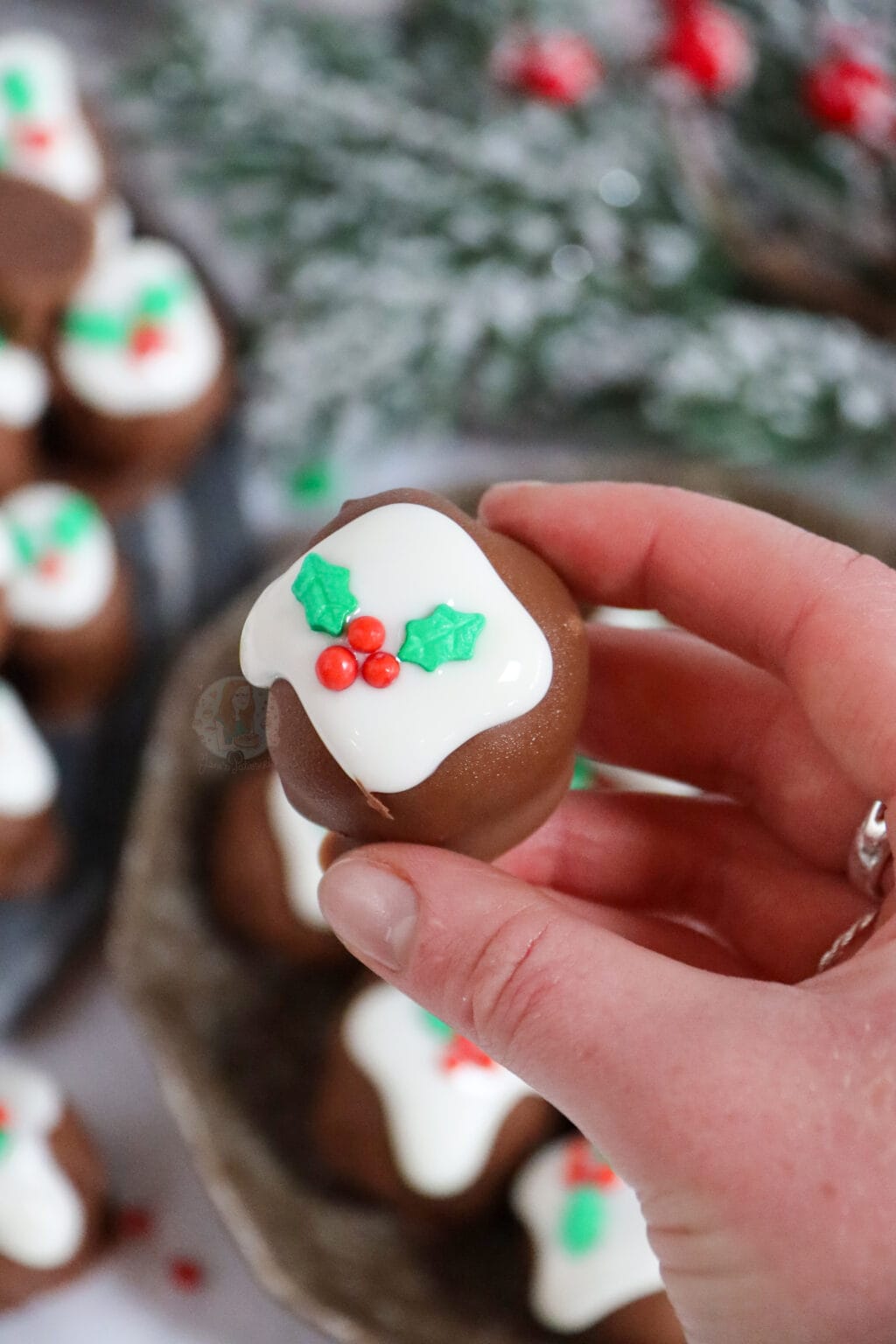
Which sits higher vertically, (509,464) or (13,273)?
(13,273)

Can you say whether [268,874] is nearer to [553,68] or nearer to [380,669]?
[380,669]

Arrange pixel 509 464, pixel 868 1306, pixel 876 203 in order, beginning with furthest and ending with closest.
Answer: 1. pixel 509 464
2. pixel 876 203
3. pixel 868 1306

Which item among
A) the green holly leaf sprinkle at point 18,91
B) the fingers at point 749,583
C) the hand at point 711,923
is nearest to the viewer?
the hand at point 711,923

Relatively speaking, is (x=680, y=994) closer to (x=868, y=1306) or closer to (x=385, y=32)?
(x=868, y=1306)

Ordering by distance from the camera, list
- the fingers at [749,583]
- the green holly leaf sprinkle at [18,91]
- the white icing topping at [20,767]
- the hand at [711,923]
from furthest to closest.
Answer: the green holly leaf sprinkle at [18,91]
the white icing topping at [20,767]
the fingers at [749,583]
the hand at [711,923]

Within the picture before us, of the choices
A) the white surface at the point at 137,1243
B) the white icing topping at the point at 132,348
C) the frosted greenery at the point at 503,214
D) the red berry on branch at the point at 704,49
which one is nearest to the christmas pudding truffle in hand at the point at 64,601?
the white icing topping at the point at 132,348

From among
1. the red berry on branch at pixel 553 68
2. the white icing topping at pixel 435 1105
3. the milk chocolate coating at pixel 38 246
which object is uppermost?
the red berry on branch at pixel 553 68

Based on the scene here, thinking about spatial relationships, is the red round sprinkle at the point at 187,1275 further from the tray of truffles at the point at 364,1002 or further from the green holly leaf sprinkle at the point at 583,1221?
the green holly leaf sprinkle at the point at 583,1221

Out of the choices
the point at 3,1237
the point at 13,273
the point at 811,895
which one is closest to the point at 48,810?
the point at 3,1237
